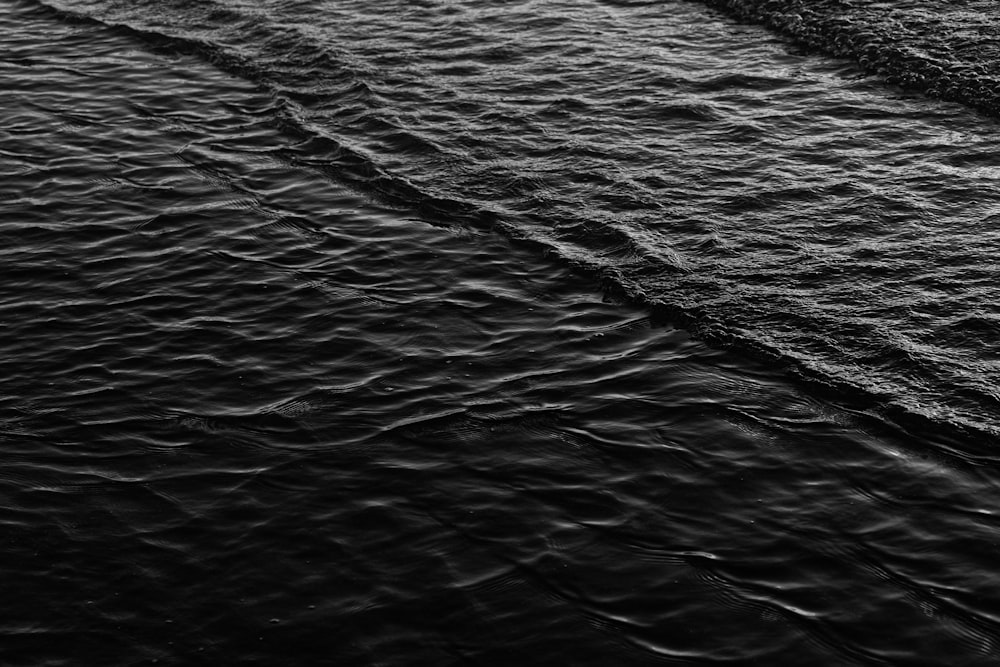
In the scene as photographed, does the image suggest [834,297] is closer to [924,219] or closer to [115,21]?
[924,219]

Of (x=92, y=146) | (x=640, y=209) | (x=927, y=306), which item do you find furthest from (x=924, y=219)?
(x=92, y=146)

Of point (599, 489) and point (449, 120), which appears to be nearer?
point (599, 489)

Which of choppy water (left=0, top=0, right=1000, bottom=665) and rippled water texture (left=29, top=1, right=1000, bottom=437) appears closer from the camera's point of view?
choppy water (left=0, top=0, right=1000, bottom=665)

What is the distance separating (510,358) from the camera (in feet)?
37.1

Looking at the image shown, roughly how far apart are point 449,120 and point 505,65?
2528mm

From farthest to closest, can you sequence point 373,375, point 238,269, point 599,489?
point 238,269
point 373,375
point 599,489

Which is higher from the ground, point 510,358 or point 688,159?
point 688,159

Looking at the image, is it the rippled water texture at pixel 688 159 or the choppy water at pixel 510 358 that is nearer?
the choppy water at pixel 510 358

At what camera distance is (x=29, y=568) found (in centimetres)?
868

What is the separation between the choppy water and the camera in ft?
27.1

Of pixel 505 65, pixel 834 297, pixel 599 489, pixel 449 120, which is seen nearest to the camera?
pixel 599 489

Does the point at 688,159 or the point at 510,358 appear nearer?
the point at 510,358

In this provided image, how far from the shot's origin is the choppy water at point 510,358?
27.1 ft

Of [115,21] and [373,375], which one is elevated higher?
[115,21]
